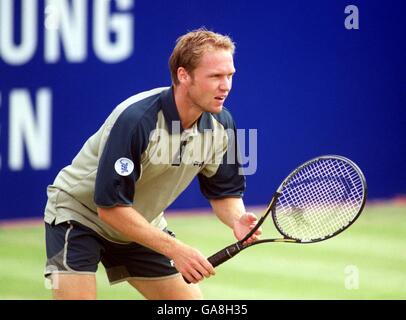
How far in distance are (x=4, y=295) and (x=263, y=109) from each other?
1.95m

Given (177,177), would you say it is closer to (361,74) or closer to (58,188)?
(58,188)

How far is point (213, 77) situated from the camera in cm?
517

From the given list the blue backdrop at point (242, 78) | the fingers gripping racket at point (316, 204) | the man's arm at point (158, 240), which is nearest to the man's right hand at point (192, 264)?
the man's arm at point (158, 240)

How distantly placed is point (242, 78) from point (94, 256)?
2487 millimetres

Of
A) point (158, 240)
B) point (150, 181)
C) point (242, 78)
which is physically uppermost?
point (242, 78)

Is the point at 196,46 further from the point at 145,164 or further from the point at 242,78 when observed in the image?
the point at 242,78

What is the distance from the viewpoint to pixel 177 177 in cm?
530

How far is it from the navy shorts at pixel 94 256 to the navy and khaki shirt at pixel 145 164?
0.17 feet

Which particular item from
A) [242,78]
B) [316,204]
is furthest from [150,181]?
[242,78]

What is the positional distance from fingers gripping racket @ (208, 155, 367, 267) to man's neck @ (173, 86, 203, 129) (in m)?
0.47

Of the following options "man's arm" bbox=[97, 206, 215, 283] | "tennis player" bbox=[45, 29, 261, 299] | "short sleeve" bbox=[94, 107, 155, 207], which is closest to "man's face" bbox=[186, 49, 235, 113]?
"tennis player" bbox=[45, 29, 261, 299]

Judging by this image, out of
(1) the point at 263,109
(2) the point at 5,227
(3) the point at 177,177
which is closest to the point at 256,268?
(1) the point at 263,109

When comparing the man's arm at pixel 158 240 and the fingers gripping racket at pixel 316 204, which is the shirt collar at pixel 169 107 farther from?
the fingers gripping racket at pixel 316 204

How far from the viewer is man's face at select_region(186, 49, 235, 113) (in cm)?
514
